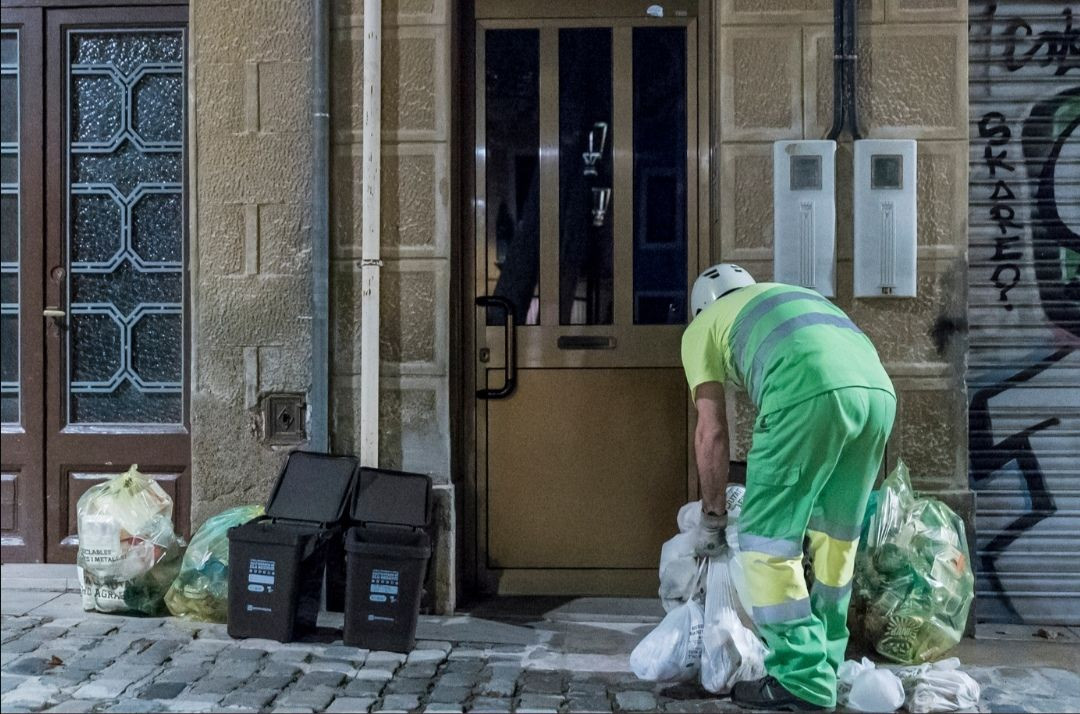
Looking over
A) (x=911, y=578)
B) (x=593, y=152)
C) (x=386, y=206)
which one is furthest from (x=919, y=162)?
(x=386, y=206)

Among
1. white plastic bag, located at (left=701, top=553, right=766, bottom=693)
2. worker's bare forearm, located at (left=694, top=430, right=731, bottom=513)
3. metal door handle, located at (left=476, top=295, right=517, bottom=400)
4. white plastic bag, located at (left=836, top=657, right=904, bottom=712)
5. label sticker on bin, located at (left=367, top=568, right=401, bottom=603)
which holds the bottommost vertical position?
white plastic bag, located at (left=836, top=657, right=904, bottom=712)

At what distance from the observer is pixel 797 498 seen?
3.76m

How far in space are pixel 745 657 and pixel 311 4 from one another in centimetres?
360

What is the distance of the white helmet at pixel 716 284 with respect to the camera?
420 centimetres

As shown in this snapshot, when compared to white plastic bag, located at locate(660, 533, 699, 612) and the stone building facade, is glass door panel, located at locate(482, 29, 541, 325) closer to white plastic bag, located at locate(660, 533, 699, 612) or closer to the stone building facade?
the stone building facade

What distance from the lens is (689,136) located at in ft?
17.5

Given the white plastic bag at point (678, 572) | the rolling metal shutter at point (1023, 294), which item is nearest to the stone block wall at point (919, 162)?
the rolling metal shutter at point (1023, 294)

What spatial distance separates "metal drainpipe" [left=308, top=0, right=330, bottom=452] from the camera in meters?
5.09

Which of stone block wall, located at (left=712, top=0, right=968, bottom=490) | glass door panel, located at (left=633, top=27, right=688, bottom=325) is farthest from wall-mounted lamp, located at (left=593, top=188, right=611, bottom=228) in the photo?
stone block wall, located at (left=712, top=0, right=968, bottom=490)

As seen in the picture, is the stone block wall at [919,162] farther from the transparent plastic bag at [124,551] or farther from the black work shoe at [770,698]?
the transparent plastic bag at [124,551]

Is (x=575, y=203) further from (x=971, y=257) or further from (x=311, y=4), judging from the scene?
(x=971, y=257)

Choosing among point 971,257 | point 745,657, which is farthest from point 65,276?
point 971,257

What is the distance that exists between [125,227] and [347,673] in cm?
276

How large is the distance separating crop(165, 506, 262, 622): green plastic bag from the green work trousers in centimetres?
245
